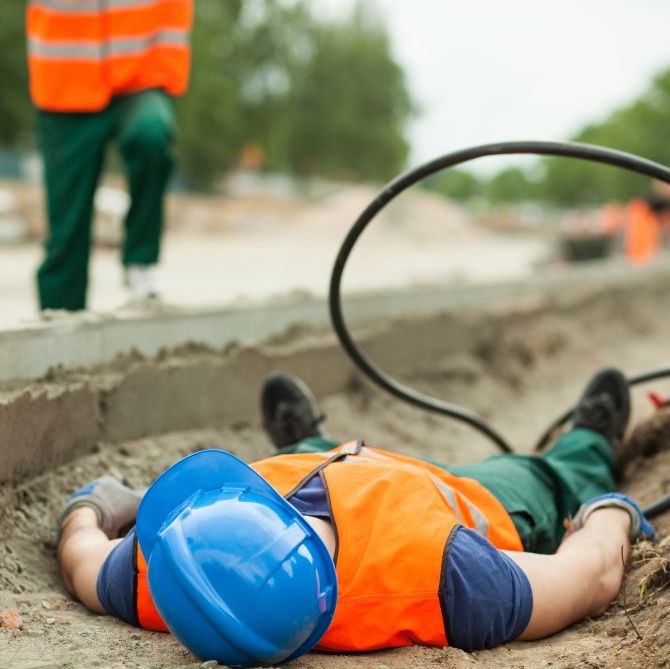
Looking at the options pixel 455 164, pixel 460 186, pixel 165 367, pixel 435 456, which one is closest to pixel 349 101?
pixel 435 456

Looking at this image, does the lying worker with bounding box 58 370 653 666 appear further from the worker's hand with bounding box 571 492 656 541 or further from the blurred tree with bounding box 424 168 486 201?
the blurred tree with bounding box 424 168 486 201

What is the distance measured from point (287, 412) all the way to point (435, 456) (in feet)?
3.75

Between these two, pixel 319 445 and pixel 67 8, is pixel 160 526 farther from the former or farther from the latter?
pixel 67 8

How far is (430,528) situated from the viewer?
7.72ft

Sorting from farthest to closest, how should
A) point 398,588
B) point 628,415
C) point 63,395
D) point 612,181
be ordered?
point 612,181
point 628,415
point 63,395
point 398,588

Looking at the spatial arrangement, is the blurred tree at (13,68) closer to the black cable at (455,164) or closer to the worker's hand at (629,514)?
the black cable at (455,164)

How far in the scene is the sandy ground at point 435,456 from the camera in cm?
222

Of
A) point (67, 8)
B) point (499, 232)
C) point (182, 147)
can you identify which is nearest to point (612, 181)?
point (499, 232)

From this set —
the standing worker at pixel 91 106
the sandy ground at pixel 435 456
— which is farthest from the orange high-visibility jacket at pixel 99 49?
the sandy ground at pixel 435 456

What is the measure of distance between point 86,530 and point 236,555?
972 mm

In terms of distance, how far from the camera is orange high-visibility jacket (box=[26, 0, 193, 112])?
4324 millimetres

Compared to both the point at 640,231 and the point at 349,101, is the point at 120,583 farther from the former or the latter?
the point at 349,101

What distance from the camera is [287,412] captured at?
11.8 feet

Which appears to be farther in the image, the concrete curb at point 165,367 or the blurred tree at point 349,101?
the blurred tree at point 349,101
